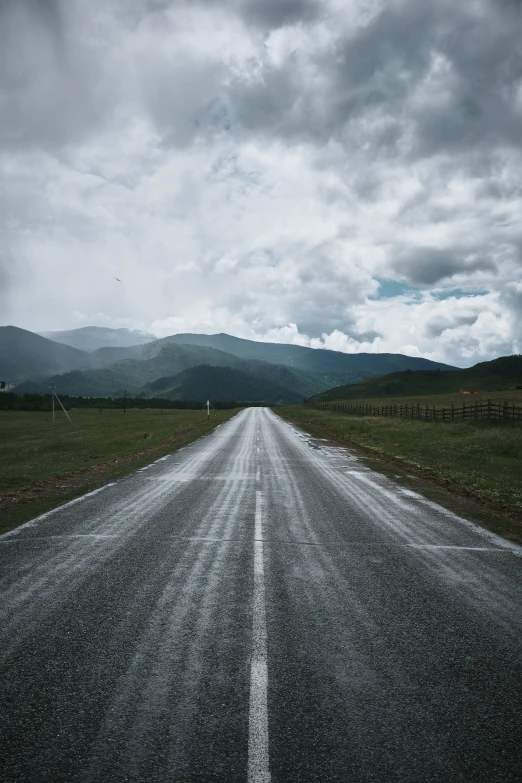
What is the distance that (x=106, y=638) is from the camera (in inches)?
171

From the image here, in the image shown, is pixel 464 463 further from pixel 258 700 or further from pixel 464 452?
pixel 258 700

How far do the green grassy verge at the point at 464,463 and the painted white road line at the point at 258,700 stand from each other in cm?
585

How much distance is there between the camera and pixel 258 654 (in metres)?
4.07

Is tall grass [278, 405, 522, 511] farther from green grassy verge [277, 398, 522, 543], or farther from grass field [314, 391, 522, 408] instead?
grass field [314, 391, 522, 408]

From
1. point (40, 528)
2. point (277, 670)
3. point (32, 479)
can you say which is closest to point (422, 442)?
point (32, 479)

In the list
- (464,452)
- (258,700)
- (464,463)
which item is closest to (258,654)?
(258,700)

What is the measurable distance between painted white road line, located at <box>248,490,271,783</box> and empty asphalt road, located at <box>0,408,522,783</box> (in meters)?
0.01

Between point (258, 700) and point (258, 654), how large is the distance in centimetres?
65

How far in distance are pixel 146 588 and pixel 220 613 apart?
1190 millimetres

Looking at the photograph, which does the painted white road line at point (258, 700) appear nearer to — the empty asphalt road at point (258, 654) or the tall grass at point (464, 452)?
the empty asphalt road at point (258, 654)

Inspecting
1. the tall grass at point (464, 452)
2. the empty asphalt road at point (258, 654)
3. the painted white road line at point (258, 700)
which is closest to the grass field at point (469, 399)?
the tall grass at point (464, 452)

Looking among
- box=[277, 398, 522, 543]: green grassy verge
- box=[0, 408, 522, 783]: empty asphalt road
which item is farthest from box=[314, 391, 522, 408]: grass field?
box=[0, 408, 522, 783]: empty asphalt road

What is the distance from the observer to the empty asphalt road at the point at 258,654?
2.91 m

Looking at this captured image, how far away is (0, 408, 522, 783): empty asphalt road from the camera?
2.91 metres
